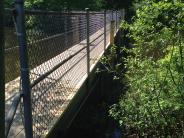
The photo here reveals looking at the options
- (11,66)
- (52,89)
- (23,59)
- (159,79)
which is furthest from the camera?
(159,79)

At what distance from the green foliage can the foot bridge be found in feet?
2.95

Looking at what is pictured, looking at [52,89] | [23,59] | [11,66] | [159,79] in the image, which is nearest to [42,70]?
[52,89]

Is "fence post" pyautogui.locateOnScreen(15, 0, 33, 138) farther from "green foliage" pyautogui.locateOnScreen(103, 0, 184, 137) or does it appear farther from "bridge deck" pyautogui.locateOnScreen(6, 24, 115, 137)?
"green foliage" pyautogui.locateOnScreen(103, 0, 184, 137)

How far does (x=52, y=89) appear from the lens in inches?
195

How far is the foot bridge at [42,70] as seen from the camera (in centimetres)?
305

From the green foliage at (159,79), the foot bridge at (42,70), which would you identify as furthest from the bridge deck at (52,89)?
the green foliage at (159,79)

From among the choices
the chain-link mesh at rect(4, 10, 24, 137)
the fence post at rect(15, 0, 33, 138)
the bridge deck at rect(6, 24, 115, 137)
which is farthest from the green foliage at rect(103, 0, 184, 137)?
the fence post at rect(15, 0, 33, 138)

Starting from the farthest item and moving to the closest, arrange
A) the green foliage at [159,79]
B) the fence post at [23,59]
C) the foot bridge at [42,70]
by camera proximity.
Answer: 1. the green foliage at [159,79]
2. the foot bridge at [42,70]
3. the fence post at [23,59]

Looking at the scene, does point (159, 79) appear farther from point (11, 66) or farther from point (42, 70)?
point (42, 70)

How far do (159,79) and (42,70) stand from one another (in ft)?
8.18

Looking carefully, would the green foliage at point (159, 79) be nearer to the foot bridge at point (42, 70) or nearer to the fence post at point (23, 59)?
the foot bridge at point (42, 70)

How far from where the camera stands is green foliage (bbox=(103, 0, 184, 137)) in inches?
236

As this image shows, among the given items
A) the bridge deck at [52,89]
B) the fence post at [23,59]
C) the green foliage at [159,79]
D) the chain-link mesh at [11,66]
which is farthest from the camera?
the green foliage at [159,79]

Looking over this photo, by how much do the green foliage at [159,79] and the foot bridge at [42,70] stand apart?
2.95 ft
